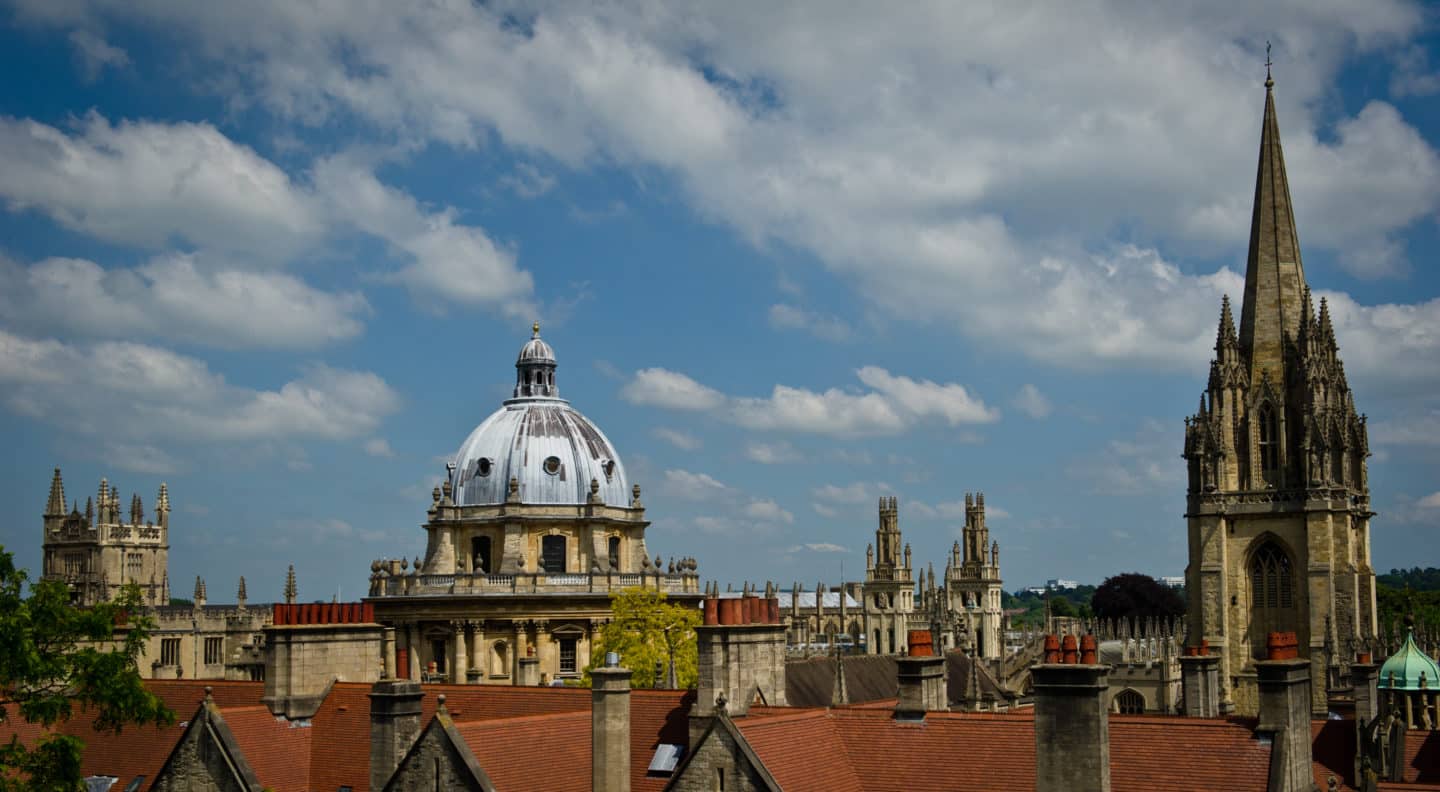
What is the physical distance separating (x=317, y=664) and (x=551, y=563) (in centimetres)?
4253

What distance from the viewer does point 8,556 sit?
28.4m

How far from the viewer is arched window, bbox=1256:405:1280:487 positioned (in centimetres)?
7606

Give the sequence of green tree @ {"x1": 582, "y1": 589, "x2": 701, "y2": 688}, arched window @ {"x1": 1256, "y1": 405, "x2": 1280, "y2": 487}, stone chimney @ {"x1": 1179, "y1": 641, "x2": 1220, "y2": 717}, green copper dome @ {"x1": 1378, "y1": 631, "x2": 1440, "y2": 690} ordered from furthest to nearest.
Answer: arched window @ {"x1": 1256, "y1": 405, "x2": 1280, "y2": 487}
green tree @ {"x1": 582, "y1": 589, "x2": 701, "y2": 688}
green copper dome @ {"x1": 1378, "y1": 631, "x2": 1440, "y2": 690}
stone chimney @ {"x1": 1179, "y1": 641, "x2": 1220, "y2": 717}

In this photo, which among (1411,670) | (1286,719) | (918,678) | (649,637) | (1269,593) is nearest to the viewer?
(1286,719)

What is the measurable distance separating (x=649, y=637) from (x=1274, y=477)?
32.7 m

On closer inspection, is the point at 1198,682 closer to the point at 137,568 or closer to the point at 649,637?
the point at 649,637

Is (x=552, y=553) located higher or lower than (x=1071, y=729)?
higher

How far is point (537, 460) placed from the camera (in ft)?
250

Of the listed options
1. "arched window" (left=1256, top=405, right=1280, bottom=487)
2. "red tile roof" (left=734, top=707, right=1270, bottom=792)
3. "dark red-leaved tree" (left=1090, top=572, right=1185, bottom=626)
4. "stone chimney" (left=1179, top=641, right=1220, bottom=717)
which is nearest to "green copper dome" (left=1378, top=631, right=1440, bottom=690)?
"stone chimney" (left=1179, top=641, right=1220, bottom=717)

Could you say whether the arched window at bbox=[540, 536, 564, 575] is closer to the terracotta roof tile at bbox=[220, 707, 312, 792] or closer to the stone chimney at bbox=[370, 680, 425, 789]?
the terracotta roof tile at bbox=[220, 707, 312, 792]

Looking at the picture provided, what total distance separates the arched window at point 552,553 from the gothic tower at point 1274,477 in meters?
30.6

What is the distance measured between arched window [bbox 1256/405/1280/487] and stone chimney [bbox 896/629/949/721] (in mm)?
53389

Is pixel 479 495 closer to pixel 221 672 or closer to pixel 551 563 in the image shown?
pixel 551 563

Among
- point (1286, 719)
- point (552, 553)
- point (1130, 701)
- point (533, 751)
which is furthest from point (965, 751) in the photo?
point (1130, 701)
